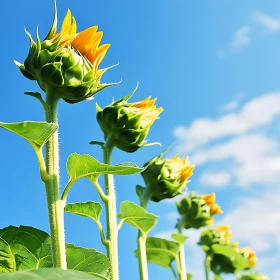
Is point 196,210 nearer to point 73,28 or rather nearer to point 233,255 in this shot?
point 233,255

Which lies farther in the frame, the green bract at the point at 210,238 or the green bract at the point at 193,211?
the green bract at the point at 210,238

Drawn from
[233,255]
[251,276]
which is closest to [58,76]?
[233,255]

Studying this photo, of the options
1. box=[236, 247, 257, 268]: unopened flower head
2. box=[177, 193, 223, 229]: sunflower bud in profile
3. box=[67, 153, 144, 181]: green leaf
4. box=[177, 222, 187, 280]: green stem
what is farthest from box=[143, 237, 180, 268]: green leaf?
box=[67, 153, 144, 181]: green leaf

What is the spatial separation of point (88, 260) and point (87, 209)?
12.9 inches

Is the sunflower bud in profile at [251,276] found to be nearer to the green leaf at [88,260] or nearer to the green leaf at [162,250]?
the green leaf at [162,250]

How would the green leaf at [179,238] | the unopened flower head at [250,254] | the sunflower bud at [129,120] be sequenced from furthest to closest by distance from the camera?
the unopened flower head at [250,254]
the green leaf at [179,238]
the sunflower bud at [129,120]

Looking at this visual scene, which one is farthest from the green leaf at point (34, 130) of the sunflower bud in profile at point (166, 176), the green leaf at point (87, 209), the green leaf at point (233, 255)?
the green leaf at point (233, 255)

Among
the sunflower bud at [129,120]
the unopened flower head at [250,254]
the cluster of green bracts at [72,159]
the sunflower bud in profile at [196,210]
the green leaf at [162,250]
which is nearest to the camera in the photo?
the cluster of green bracts at [72,159]

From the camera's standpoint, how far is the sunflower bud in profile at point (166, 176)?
10.4 feet

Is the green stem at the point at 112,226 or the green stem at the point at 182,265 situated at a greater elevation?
the green stem at the point at 182,265

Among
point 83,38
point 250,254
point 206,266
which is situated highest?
point 250,254

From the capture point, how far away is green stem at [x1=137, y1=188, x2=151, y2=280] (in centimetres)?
281

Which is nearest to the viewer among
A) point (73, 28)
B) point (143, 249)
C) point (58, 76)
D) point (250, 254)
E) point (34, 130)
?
point (34, 130)

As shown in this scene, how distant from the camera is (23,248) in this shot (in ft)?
6.79
